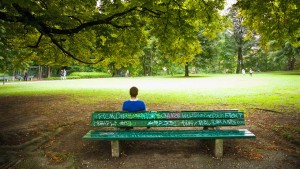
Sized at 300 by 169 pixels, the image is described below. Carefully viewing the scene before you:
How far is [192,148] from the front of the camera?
19.8ft

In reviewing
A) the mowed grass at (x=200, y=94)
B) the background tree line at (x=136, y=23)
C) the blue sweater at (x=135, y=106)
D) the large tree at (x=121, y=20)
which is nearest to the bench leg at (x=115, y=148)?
the blue sweater at (x=135, y=106)

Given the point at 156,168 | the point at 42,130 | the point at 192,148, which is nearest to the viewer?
the point at 156,168

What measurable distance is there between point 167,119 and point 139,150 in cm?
98

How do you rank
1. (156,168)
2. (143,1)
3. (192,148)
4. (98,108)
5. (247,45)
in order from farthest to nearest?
(247,45), (98,108), (143,1), (192,148), (156,168)

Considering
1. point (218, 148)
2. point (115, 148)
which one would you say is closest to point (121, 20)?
point (115, 148)

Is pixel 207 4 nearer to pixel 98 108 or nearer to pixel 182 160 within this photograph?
pixel 98 108

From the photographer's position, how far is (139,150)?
596cm

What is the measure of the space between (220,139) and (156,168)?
1417mm

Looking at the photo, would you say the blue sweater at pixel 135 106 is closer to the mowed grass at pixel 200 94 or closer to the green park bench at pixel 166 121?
the green park bench at pixel 166 121

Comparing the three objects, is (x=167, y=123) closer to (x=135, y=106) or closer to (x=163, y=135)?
(x=163, y=135)

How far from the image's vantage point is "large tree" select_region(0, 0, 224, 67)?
9.33 metres

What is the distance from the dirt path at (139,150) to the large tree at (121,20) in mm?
3583

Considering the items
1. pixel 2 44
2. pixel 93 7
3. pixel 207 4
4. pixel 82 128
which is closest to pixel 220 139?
pixel 82 128

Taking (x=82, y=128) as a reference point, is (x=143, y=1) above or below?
above
